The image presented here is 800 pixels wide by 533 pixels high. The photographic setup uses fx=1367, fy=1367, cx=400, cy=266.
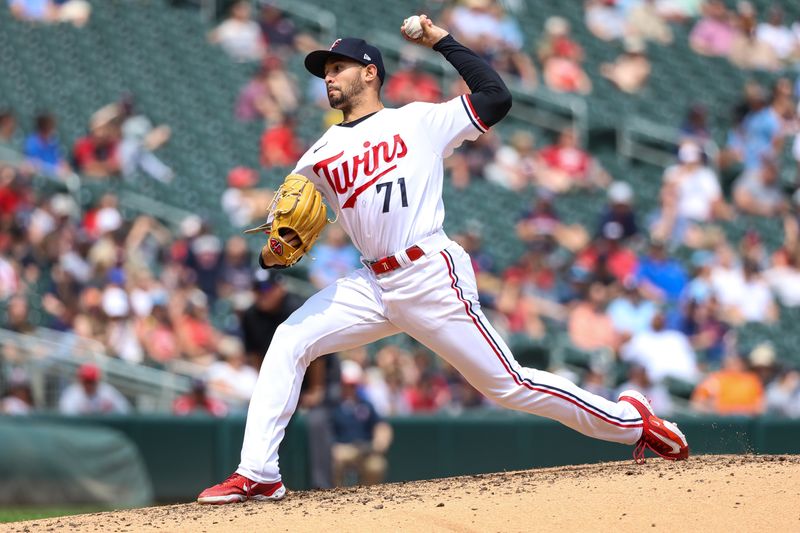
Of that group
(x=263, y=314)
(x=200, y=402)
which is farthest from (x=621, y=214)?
(x=263, y=314)

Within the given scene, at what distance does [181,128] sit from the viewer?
516 inches

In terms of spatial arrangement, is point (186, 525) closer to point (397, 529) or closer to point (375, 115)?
point (397, 529)

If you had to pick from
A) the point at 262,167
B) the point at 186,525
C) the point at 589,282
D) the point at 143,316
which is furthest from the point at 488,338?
the point at 262,167

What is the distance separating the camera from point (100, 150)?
12125 mm

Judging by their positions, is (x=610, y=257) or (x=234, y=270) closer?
(x=234, y=270)

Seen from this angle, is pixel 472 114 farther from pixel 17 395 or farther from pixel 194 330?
pixel 194 330

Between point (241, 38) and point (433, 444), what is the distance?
246 inches

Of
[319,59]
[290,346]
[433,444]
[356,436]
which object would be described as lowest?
[433,444]

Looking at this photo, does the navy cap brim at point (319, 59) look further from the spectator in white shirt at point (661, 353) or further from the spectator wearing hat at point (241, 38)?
the spectator wearing hat at point (241, 38)

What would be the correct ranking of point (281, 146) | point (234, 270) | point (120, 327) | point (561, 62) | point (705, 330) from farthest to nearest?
1. point (561, 62)
2. point (281, 146)
3. point (705, 330)
4. point (234, 270)
5. point (120, 327)

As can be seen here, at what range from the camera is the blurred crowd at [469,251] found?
33.1ft

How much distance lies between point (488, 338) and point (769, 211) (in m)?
8.95

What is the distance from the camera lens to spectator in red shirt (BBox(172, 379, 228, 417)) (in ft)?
31.6

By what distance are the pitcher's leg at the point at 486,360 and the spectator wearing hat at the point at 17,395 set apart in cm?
522
